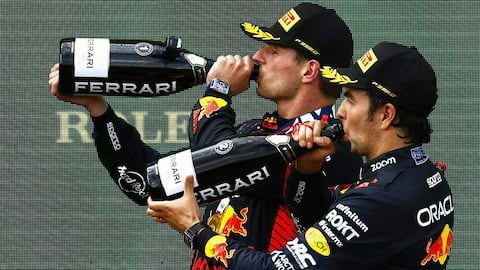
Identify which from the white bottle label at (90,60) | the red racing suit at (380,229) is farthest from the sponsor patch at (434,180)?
the white bottle label at (90,60)

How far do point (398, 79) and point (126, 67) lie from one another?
0.88 metres

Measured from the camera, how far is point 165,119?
5.01m

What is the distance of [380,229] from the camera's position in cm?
286

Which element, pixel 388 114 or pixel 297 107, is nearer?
pixel 388 114

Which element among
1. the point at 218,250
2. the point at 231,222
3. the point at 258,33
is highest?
the point at 258,33

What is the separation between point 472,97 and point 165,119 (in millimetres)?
1365

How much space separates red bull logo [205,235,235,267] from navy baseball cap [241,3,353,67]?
726 millimetres

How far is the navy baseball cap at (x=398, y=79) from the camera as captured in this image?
3.00 metres

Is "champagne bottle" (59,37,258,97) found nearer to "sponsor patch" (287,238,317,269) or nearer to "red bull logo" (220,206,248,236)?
"red bull logo" (220,206,248,236)

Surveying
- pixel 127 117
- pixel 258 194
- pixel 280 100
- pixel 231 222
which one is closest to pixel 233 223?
pixel 231 222

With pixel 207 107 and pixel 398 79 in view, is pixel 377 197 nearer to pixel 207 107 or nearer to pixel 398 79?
pixel 398 79

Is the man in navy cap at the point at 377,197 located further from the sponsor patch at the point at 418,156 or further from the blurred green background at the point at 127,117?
the blurred green background at the point at 127,117

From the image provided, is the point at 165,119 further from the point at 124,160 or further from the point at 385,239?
the point at 385,239

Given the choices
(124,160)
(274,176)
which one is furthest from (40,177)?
(274,176)
